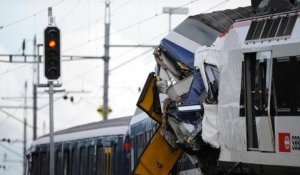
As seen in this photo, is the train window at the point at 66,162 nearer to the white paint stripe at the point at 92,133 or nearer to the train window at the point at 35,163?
the white paint stripe at the point at 92,133

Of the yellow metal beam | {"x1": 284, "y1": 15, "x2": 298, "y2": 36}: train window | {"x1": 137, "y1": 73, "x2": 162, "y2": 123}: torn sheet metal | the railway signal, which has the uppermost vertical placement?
the railway signal

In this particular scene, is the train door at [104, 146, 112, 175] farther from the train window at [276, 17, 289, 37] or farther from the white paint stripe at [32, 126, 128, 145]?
the train window at [276, 17, 289, 37]

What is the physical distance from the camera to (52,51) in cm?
1981

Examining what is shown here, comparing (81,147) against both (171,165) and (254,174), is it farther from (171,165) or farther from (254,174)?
(254,174)

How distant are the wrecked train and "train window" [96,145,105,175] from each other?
875 cm

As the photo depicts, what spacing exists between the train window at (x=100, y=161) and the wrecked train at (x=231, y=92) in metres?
8.75

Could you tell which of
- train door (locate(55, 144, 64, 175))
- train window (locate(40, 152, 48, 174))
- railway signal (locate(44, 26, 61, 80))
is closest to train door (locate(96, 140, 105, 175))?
railway signal (locate(44, 26, 61, 80))

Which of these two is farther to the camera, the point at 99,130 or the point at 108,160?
the point at 99,130

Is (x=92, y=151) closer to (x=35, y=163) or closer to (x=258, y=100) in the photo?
(x=35, y=163)

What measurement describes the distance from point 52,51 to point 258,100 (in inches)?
394

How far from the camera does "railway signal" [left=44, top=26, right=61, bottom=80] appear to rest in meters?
19.6

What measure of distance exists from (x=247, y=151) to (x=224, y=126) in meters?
0.59

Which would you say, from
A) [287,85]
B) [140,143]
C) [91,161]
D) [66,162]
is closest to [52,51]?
[140,143]

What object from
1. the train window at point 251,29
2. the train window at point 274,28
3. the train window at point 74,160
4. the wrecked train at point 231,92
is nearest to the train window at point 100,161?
the train window at point 74,160
